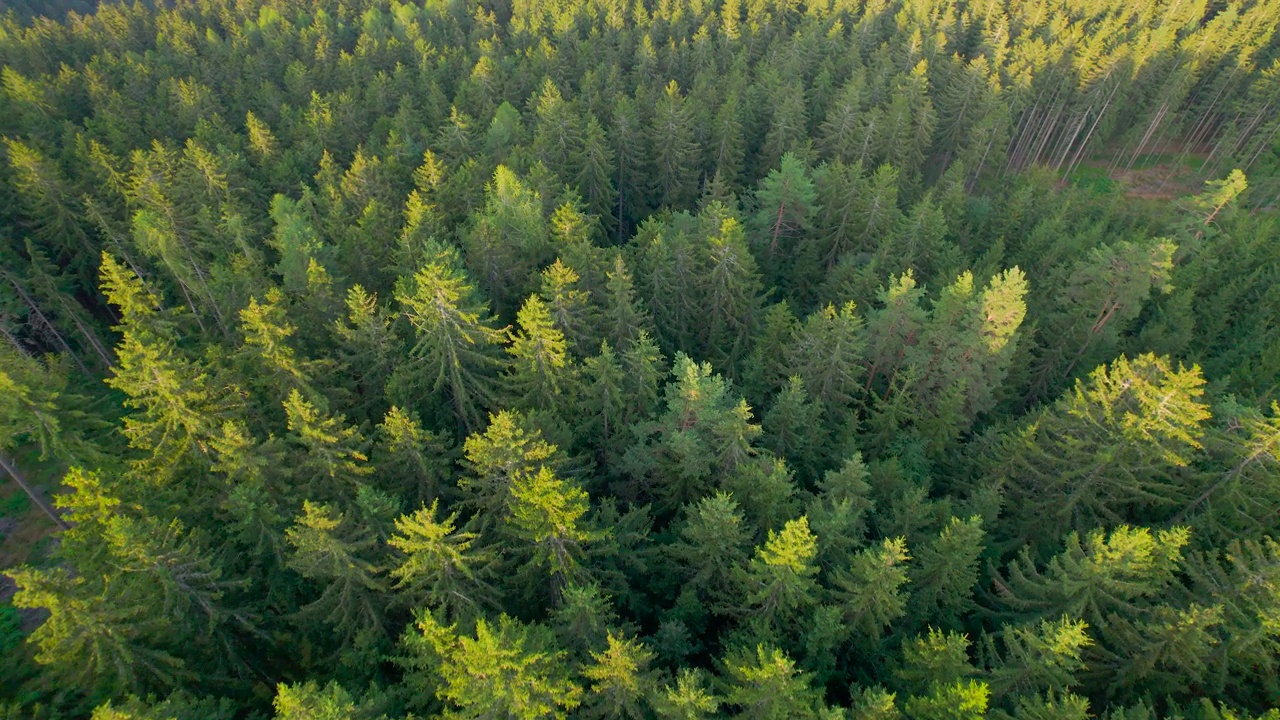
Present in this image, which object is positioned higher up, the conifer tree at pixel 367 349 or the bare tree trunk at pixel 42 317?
the conifer tree at pixel 367 349

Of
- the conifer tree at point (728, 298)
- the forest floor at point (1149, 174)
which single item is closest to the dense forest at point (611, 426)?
the conifer tree at point (728, 298)

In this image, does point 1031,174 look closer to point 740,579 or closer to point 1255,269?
point 1255,269

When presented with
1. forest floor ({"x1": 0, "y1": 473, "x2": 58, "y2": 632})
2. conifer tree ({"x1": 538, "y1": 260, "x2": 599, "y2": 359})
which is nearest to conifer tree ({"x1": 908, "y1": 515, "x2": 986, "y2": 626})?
conifer tree ({"x1": 538, "y1": 260, "x2": 599, "y2": 359})

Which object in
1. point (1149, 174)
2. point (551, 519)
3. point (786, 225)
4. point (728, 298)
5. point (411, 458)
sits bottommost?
point (1149, 174)

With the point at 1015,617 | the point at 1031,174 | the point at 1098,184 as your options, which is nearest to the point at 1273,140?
the point at 1098,184

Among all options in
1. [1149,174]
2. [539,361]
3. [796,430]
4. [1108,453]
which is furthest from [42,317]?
[1149,174]

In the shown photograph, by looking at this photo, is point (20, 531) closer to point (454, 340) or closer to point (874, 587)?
point (454, 340)

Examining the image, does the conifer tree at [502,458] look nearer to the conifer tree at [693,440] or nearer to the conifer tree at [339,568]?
the conifer tree at [339,568]

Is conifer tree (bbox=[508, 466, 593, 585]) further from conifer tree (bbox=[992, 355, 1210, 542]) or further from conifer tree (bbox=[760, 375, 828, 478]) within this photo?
conifer tree (bbox=[992, 355, 1210, 542])
